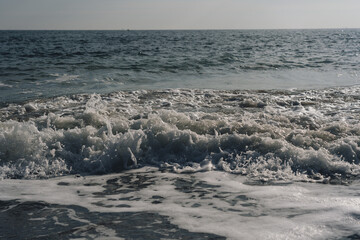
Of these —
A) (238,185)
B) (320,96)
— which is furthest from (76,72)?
(238,185)

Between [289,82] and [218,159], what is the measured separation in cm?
893

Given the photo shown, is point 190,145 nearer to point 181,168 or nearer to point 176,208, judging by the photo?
point 181,168

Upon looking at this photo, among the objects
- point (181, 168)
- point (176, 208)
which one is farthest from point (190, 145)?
point (176, 208)

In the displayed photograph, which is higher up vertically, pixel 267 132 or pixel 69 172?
pixel 267 132

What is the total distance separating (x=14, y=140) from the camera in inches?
209

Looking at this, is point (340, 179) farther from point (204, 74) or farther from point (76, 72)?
point (76, 72)

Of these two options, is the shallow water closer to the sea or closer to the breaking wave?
the sea

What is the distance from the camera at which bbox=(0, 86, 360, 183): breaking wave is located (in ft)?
15.7

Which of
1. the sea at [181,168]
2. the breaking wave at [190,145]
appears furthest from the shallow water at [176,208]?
the breaking wave at [190,145]

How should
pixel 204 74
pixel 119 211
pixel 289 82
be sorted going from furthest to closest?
pixel 204 74 → pixel 289 82 → pixel 119 211

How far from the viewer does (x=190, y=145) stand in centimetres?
554

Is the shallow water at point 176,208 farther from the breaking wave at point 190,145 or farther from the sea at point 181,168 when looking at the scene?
the breaking wave at point 190,145

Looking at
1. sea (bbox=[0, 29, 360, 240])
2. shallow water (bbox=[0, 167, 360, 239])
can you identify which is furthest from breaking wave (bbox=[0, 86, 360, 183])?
shallow water (bbox=[0, 167, 360, 239])

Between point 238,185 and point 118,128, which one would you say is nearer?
point 238,185
